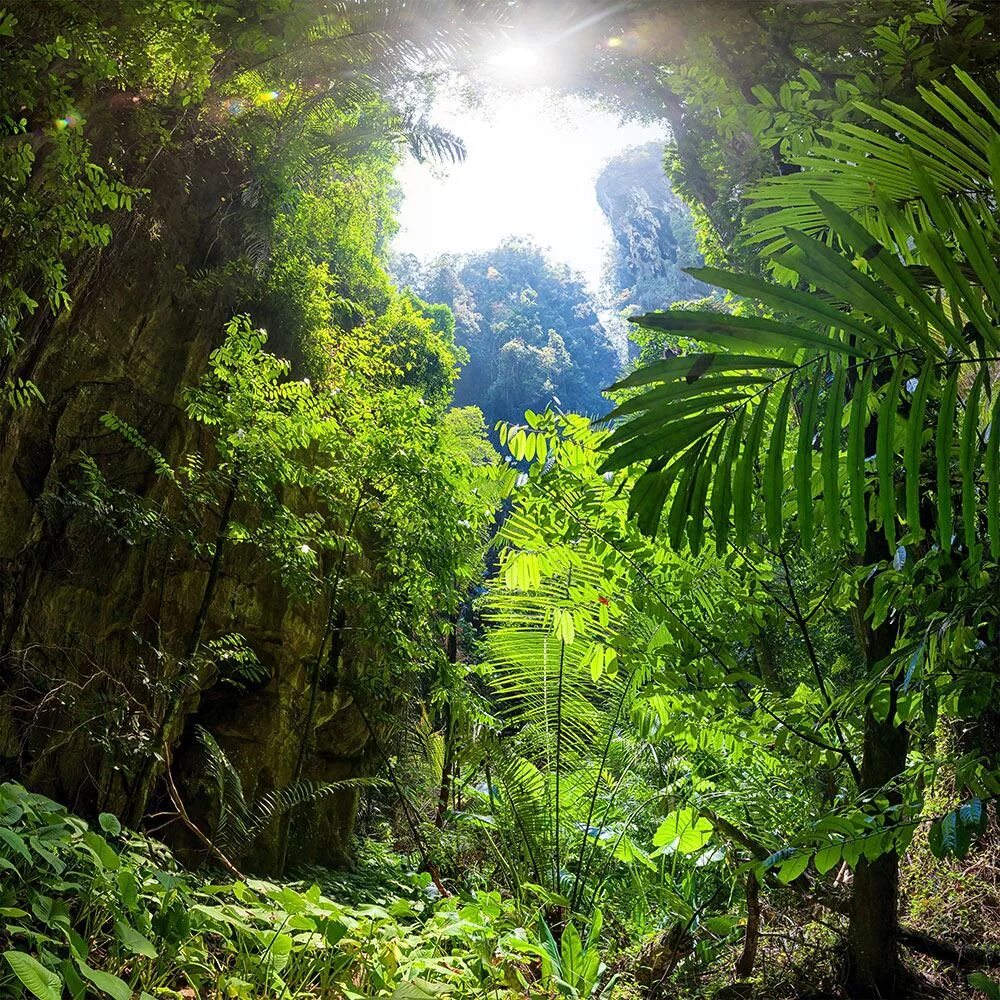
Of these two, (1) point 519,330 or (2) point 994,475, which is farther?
(1) point 519,330

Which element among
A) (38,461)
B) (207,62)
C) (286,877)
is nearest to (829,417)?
(207,62)

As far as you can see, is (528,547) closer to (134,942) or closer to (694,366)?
(134,942)

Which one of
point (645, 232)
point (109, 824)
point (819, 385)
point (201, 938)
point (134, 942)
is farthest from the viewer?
point (645, 232)

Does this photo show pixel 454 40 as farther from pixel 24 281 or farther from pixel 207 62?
pixel 24 281

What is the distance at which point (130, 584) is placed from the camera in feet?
12.1

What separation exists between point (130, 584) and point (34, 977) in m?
2.99

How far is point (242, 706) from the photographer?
442 centimetres

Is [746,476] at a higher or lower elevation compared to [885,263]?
lower

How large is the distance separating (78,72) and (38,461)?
1.89 meters

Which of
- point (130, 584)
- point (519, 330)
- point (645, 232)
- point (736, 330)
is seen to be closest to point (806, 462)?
point (736, 330)

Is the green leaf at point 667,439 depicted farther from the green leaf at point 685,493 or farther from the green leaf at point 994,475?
the green leaf at point 994,475

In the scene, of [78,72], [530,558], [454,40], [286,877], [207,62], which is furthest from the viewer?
[454,40]

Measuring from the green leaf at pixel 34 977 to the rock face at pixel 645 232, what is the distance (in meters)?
23.0

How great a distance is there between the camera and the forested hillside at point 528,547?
761mm
